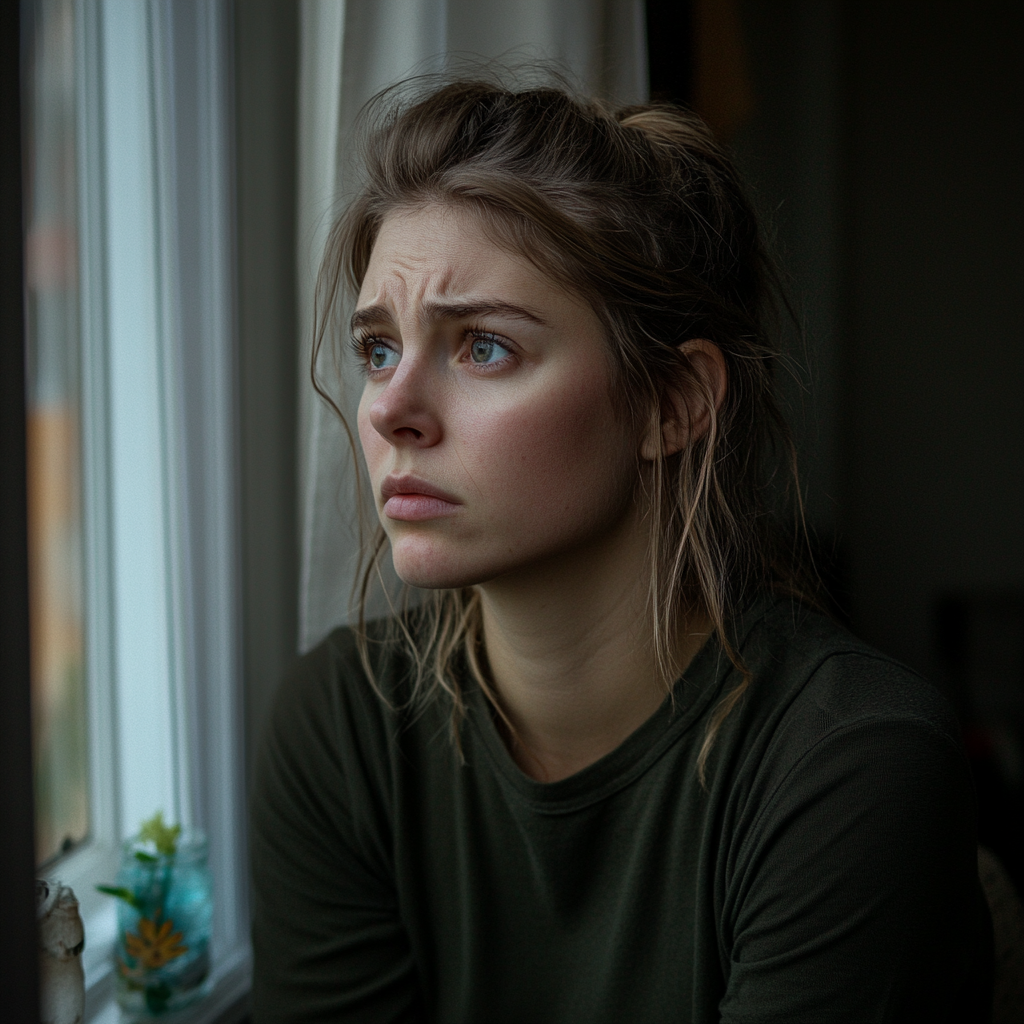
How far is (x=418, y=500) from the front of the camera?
33.3 inches

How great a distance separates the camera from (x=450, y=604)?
44.3 inches

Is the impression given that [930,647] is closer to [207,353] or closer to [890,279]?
[890,279]

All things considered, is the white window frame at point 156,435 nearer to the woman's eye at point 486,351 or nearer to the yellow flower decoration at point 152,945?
the yellow flower decoration at point 152,945

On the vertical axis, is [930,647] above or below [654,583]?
below

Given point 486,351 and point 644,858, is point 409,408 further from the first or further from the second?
point 644,858

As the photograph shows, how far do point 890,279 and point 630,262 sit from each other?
109 inches

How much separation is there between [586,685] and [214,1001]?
0.71m

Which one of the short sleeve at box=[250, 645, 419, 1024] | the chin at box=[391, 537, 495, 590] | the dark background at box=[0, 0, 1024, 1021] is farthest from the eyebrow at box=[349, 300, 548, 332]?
the dark background at box=[0, 0, 1024, 1021]

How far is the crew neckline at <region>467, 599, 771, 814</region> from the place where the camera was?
0.92m

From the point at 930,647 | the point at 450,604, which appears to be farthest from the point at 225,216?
the point at 930,647

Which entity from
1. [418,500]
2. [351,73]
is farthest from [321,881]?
[351,73]

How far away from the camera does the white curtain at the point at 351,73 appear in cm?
114

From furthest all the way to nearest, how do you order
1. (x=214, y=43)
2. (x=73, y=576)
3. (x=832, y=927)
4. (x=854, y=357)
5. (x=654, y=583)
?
(x=854, y=357), (x=214, y=43), (x=73, y=576), (x=654, y=583), (x=832, y=927)

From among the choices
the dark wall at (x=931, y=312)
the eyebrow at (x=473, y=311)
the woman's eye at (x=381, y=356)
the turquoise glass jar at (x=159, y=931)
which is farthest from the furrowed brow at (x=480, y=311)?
the dark wall at (x=931, y=312)
